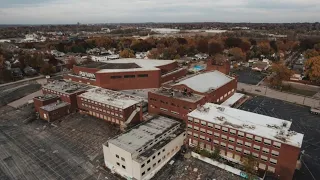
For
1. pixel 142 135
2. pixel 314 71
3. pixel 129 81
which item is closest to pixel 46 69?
pixel 129 81

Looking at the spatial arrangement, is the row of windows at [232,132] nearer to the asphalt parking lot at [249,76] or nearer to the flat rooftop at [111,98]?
the flat rooftop at [111,98]

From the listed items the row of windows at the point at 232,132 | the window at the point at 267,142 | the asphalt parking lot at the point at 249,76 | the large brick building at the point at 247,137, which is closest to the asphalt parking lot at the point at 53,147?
the row of windows at the point at 232,132

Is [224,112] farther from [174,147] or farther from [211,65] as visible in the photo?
[211,65]

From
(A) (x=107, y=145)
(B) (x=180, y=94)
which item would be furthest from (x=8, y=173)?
(B) (x=180, y=94)

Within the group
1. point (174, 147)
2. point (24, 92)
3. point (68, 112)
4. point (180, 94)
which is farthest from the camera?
point (24, 92)

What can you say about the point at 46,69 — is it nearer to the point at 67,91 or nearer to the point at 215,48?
the point at 67,91

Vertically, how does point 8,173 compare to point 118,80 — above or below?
below

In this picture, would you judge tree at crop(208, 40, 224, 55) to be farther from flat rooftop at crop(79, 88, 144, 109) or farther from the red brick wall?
flat rooftop at crop(79, 88, 144, 109)
